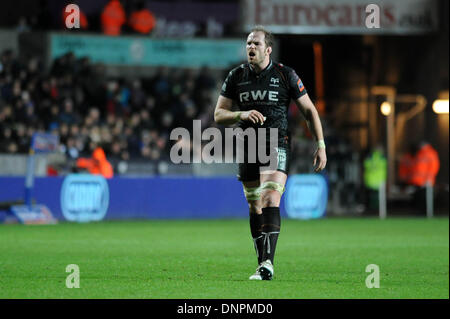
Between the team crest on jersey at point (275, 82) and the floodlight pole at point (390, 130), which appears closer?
the team crest on jersey at point (275, 82)

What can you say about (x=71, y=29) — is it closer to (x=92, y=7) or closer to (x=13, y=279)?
(x=92, y=7)

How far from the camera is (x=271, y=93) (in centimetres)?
886

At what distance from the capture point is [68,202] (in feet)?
64.8

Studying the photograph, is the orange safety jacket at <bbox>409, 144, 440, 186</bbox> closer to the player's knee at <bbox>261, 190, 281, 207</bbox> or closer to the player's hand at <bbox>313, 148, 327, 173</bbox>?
the player's hand at <bbox>313, 148, 327, 173</bbox>

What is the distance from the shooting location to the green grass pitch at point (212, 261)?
770 cm

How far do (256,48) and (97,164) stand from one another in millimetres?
12291

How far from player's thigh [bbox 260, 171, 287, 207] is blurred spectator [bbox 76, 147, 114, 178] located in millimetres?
12032

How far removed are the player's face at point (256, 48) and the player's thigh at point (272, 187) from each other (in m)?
1.13

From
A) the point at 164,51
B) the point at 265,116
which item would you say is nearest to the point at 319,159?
the point at 265,116

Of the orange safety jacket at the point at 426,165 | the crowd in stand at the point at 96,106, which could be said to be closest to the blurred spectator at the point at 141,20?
the crowd in stand at the point at 96,106

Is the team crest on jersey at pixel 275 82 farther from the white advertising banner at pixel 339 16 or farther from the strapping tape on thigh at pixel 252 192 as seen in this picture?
the white advertising banner at pixel 339 16

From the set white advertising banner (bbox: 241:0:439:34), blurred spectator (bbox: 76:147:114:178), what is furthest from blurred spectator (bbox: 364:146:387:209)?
blurred spectator (bbox: 76:147:114:178)

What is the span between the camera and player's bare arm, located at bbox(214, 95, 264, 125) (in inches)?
333

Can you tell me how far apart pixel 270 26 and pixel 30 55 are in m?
6.92
